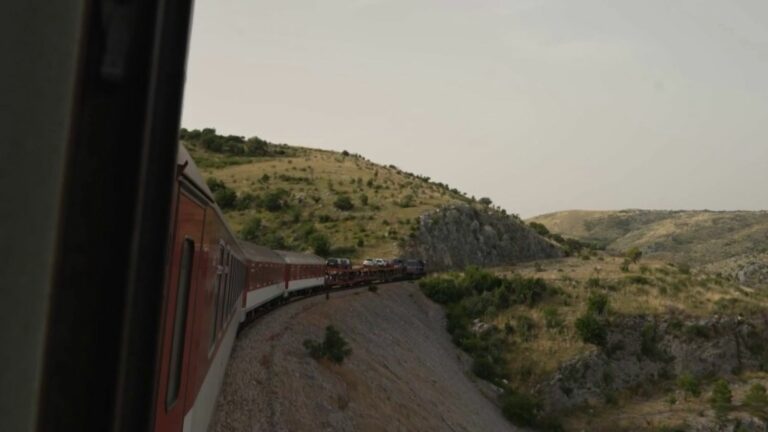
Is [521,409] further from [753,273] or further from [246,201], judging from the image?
[753,273]

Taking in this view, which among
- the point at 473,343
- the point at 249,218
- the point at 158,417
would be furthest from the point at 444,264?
the point at 158,417

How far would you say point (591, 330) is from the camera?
4069 centimetres

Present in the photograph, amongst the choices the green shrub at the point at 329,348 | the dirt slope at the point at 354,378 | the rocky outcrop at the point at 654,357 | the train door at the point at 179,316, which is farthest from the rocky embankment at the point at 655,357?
the train door at the point at 179,316

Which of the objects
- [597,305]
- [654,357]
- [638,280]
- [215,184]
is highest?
[215,184]

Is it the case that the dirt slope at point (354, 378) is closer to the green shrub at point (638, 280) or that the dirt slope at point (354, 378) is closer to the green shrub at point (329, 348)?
the green shrub at point (329, 348)

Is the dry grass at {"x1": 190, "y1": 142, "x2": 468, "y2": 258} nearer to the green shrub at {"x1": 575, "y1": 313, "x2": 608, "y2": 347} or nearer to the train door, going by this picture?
the green shrub at {"x1": 575, "y1": 313, "x2": 608, "y2": 347}

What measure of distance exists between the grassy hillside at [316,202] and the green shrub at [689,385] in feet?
117

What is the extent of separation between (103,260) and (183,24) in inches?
30.5

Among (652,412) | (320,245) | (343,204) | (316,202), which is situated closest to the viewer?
(652,412)

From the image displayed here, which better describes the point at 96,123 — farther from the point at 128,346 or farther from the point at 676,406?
the point at 676,406

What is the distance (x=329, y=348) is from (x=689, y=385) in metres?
25.4

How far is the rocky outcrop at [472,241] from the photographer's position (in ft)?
242

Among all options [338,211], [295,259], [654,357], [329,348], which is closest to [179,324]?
[329,348]

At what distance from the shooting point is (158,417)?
12.5 ft
